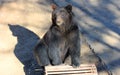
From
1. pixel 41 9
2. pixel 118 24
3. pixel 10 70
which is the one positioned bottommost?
pixel 10 70

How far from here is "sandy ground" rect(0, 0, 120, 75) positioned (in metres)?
6.71

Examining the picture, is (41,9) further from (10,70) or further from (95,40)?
(10,70)

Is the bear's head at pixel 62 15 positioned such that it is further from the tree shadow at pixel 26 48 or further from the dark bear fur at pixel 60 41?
the tree shadow at pixel 26 48

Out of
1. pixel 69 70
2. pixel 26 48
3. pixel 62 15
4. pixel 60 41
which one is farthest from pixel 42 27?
pixel 62 15

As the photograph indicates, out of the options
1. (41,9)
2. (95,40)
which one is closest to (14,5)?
(41,9)

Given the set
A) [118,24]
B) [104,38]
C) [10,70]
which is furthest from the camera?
[118,24]

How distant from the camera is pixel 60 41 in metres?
5.58

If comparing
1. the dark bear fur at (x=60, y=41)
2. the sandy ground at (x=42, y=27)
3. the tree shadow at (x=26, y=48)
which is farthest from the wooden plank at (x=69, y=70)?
the sandy ground at (x=42, y=27)

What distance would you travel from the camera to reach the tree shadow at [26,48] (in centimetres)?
633

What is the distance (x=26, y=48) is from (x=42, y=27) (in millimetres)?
1002

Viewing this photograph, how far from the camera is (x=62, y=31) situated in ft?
17.8

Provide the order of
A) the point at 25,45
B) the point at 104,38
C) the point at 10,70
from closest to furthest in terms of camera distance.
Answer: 1. the point at 10,70
2. the point at 25,45
3. the point at 104,38

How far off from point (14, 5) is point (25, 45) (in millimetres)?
2016

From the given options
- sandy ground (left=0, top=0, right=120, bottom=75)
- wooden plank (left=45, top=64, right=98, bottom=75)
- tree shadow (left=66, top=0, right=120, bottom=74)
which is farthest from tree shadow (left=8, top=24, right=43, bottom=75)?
tree shadow (left=66, top=0, right=120, bottom=74)
